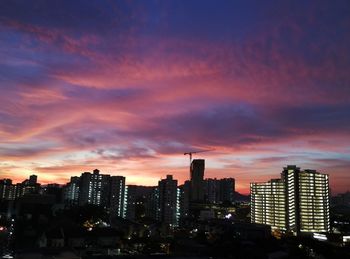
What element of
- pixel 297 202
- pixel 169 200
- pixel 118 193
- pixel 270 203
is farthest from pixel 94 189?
pixel 297 202

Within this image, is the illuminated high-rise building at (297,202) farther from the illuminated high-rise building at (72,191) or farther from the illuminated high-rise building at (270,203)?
the illuminated high-rise building at (72,191)

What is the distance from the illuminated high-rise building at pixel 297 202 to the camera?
193 ft

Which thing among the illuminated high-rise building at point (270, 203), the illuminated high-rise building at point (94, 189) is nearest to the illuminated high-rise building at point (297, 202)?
the illuminated high-rise building at point (270, 203)

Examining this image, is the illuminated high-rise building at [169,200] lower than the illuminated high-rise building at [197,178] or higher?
lower

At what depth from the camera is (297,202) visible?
6025 centimetres

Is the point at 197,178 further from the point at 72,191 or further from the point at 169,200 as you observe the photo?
the point at 169,200

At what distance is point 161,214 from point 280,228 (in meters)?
21.0

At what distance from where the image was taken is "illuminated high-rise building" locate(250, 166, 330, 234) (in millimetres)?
58750

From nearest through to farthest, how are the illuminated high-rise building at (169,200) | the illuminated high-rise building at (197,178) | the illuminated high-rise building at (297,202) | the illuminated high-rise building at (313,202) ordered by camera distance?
1. the illuminated high-rise building at (313,202)
2. the illuminated high-rise building at (297,202)
3. the illuminated high-rise building at (169,200)
4. the illuminated high-rise building at (197,178)

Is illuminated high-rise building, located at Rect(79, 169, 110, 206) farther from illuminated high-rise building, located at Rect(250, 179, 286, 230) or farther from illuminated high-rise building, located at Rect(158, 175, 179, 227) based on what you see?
illuminated high-rise building, located at Rect(250, 179, 286, 230)

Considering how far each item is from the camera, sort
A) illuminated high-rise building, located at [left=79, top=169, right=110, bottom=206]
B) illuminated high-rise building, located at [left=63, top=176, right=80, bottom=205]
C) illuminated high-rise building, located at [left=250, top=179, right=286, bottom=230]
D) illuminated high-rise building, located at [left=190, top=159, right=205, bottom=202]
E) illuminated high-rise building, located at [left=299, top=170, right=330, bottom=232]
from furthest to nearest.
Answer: illuminated high-rise building, located at [left=190, top=159, right=205, bottom=202]
illuminated high-rise building, located at [left=63, top=176, right=80, bottom=205]
illuminated high-rise building, located at [left=79, top=169, right=110, bottom=206]
illuminated high-rise building, located at [left=250, top=179, right=286, bottom=230]
illuminated high-rise building, located at [left=299, top=170, right=330, bottom=232]

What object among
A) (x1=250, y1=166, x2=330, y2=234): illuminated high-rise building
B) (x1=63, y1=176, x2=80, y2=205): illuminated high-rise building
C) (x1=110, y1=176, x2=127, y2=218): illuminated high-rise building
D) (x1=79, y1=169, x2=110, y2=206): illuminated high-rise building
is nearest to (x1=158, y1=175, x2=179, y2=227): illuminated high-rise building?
(x1=110, y1=176, x2=127, y2=218): illuminated high-rise building

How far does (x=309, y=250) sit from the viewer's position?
29891 millimetres

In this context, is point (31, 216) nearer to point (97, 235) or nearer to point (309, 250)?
point (97, 235)
